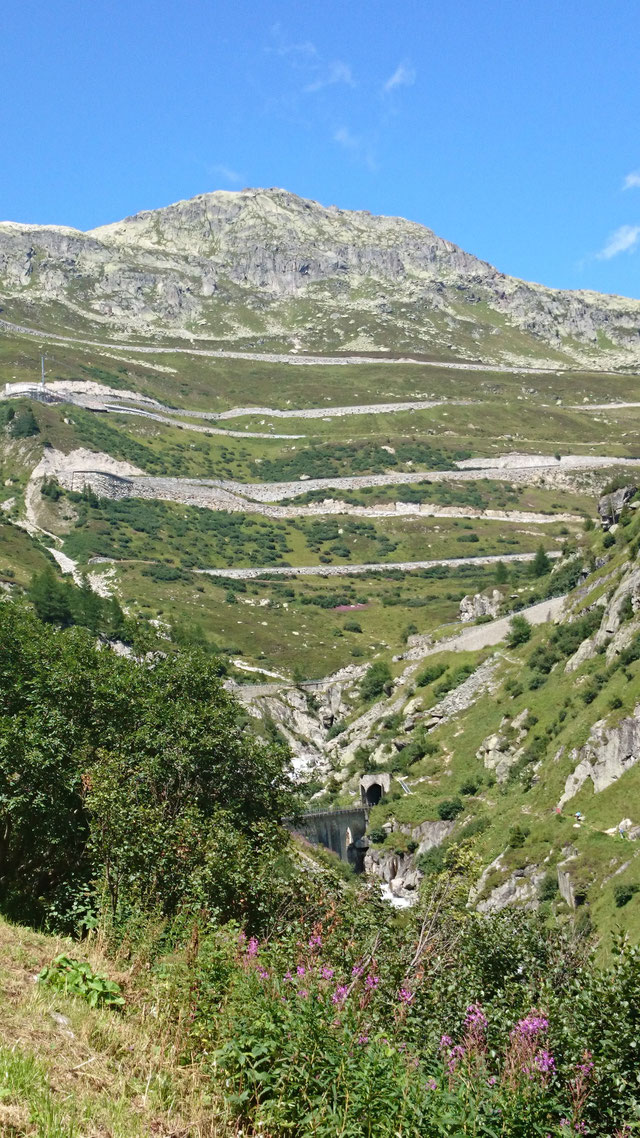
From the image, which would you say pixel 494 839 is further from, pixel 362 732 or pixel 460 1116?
pixel 460 1116

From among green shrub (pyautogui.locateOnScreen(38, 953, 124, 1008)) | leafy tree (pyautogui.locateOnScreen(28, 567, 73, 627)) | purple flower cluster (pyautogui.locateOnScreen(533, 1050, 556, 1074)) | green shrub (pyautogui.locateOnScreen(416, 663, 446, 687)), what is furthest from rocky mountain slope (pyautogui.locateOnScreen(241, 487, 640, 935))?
leafy tree (pyautogui.locateOnScreen(28, 567, 73, 627))

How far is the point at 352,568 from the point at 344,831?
8068 cm

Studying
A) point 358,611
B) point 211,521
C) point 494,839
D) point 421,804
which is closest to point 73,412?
point 211,521

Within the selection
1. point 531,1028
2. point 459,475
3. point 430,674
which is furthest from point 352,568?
point 531,1028

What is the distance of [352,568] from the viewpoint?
137750 mm

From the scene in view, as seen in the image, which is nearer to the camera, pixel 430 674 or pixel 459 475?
pixel 430 674

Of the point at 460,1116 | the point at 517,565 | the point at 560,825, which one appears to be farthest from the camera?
the point at 517,565

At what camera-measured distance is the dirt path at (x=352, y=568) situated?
130250 millimetres

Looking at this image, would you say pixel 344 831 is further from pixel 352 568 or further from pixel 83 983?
pixel 352 568

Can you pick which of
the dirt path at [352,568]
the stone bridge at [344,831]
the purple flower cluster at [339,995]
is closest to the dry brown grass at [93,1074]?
the purple flower cluster at [339,995]

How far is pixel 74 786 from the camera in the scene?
51.8 feet

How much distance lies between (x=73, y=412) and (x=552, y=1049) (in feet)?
557

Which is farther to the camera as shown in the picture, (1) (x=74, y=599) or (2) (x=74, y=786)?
(1) (x=74, y=599)

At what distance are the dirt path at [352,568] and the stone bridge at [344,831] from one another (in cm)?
6961
